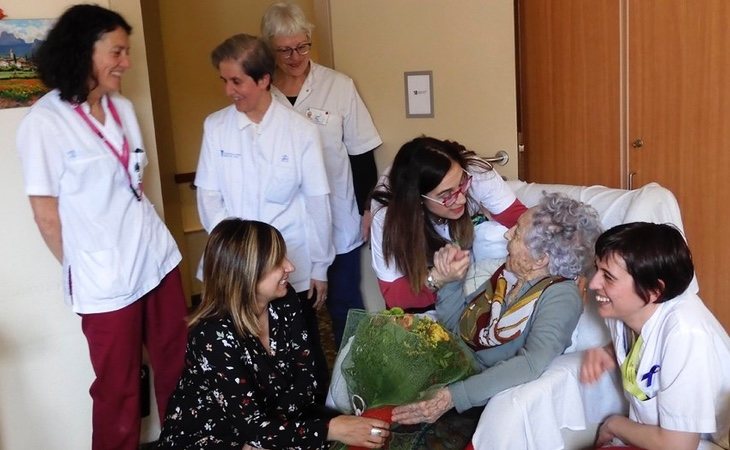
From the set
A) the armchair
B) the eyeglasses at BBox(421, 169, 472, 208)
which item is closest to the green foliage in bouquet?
the armchair

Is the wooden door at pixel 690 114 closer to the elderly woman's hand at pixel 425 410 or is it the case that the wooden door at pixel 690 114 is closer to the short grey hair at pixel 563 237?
the short grey hair at pixel 563 237

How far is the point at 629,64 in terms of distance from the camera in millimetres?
2711

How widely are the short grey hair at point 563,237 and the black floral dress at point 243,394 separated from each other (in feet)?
2.26

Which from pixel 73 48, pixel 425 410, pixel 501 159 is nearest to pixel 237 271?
pixel 425 410

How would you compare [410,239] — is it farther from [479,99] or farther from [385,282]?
[479,99]

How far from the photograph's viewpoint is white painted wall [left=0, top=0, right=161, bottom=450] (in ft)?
7.93

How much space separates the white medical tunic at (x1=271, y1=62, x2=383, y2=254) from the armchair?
763 millimetres

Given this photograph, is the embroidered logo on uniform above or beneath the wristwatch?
above

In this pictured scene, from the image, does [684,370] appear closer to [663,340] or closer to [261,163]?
[663,340]

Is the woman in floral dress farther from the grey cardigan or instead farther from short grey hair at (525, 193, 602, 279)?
short grey hair at (525, 193, 602, 279)

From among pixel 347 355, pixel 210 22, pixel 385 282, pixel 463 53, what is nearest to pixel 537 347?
pixel 347 355

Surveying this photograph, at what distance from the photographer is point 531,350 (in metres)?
1.92

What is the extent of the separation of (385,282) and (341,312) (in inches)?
21.6

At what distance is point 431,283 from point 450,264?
179mm
